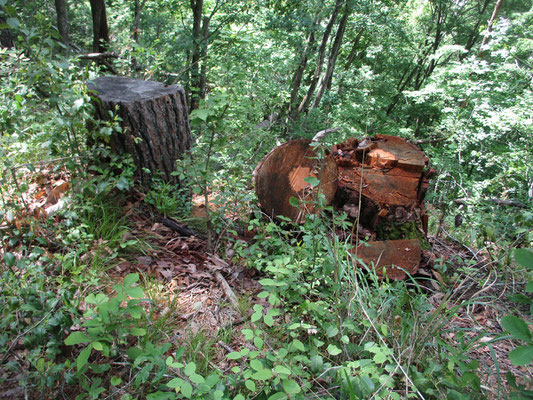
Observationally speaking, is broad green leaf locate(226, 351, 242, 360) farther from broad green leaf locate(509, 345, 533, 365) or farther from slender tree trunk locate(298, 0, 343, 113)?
slender tree trunk locate(298, 0, 343, 113)

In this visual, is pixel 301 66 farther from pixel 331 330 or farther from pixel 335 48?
pixel 331 330

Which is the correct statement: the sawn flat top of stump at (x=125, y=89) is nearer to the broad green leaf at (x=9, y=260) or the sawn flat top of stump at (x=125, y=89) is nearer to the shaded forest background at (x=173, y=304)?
the shaded forest background at (x=173, y=304)

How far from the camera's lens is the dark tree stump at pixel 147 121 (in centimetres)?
265

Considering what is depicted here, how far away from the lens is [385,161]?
313 centimetres

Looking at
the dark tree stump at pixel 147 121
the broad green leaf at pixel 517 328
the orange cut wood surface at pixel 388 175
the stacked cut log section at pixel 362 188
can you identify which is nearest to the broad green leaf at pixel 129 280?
the broad green leaf at pixel 517 328

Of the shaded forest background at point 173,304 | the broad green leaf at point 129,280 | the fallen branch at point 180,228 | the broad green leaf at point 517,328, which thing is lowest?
the fallen branch at point 180,228

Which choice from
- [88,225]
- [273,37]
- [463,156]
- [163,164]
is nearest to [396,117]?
[463,156]

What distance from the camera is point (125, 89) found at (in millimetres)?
2896

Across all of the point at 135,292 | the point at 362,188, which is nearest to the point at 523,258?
the point at 135,292

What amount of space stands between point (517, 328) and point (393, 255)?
65.0 inches

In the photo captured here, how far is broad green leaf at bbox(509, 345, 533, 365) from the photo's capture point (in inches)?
37.8

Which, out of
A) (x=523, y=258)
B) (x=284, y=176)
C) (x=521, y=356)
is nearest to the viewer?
(x=521, y=356)

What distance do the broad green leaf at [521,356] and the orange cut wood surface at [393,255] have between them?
5.01 ft

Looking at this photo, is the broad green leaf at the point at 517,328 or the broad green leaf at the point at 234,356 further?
the broad green leaf at the point at 234,356
